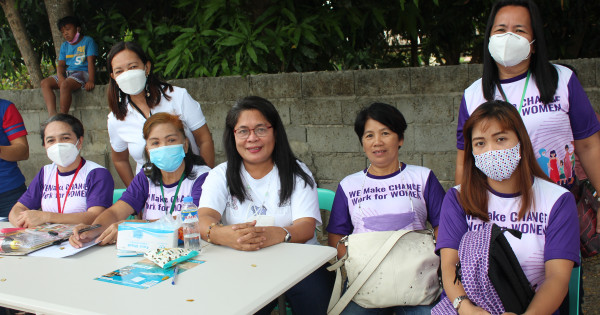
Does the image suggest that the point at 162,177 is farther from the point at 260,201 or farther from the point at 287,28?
the point at 287,28

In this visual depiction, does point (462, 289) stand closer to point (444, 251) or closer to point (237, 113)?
point (444, 251)

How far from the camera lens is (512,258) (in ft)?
5.72

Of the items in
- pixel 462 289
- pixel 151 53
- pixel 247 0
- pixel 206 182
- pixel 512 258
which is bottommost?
pixel 462 289

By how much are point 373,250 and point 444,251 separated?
285mm

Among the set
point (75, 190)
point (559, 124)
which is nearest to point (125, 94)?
point (75, 190)

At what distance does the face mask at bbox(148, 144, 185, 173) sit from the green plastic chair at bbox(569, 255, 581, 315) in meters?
1.81

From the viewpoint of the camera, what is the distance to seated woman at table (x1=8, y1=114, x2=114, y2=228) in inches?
110

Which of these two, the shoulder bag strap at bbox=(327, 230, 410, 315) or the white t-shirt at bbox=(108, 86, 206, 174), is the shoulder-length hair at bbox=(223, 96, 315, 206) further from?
the white t-shirt at bbox=(108, 86, 206, 174)

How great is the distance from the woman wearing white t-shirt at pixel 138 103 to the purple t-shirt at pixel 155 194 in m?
0.36

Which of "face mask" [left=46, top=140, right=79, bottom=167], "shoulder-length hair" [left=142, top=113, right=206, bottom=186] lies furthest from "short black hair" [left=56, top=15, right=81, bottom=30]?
"shoulder-length hair" [left=142, top=113, right=206, bottom=186]

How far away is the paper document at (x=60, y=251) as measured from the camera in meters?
2.13

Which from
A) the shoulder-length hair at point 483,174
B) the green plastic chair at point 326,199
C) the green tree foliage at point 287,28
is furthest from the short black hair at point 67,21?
the shoulder-length hair at point 483,174

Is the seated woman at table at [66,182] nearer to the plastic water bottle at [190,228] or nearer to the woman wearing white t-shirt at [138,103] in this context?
the woman wearing white t-shirt at [138,103]

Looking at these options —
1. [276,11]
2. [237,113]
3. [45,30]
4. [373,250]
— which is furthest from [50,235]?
[45,30]
